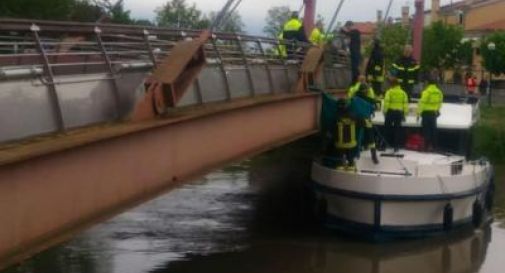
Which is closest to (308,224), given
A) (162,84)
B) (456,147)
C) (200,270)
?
(456,147)

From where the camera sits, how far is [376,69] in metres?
24.3

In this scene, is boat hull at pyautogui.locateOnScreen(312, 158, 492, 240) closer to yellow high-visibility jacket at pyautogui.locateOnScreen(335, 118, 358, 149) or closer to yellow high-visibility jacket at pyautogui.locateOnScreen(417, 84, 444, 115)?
yellow high-visibility jacket at pyautogui.locateOnScreen(335, 118, 358, 149)

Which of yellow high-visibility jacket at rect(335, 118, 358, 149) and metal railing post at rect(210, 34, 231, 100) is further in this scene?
yellow high-visibility jacket at rect(335, 118, 358, 149)

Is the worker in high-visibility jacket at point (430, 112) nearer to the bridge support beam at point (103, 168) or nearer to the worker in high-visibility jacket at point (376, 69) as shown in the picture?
the worker in high-visibility jacket at point (376, 69)

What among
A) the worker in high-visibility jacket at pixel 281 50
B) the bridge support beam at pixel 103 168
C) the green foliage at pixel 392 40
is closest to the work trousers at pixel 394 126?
the worker in high-visibility jacket at pixel 281 50

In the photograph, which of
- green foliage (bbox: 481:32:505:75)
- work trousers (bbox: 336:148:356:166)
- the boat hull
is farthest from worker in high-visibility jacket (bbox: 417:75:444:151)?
green foliage (bbox: 481:32:505:75)

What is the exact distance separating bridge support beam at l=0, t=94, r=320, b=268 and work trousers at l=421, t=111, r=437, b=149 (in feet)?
23.8

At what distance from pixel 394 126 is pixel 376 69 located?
2953 mm

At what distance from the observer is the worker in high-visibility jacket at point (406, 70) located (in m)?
23.5

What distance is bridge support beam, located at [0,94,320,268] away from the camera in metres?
8.59

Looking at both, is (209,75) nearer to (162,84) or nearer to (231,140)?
(231,140)

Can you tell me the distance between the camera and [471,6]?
4109 inches

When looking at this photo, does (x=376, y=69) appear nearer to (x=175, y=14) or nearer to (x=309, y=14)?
(x=309, y=14)

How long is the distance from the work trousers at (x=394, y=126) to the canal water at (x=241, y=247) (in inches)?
Result: 103
